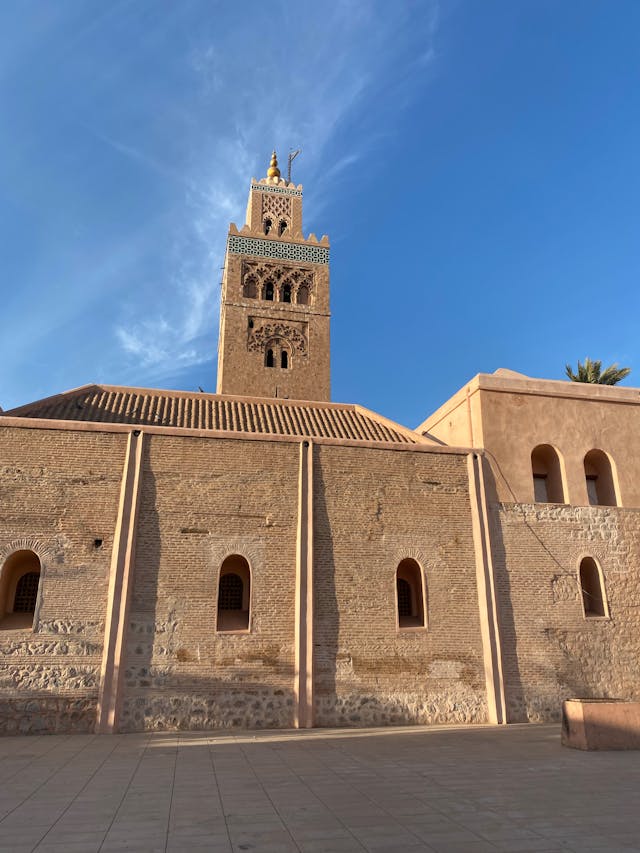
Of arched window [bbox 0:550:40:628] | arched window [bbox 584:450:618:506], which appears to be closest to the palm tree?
arched window [bbox 584:450:618:506]

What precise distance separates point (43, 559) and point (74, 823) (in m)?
6.07

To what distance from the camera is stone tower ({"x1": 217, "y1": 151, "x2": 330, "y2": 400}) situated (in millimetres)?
20688

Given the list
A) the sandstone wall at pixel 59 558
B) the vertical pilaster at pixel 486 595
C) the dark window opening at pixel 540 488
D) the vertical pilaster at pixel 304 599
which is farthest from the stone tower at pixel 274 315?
the sandstone wall at pixel 59 558

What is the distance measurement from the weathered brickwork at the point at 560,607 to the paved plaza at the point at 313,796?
7.83 feet

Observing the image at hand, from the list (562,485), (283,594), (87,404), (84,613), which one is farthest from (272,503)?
(562,485)

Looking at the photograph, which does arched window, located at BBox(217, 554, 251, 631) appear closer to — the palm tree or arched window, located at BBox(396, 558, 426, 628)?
arched window, located at BBox(396, 558, 426, 628)

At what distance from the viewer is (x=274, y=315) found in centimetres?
2147

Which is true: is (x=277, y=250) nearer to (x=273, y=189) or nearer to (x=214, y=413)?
(x=273, y=189)

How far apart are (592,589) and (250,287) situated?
15.1 m

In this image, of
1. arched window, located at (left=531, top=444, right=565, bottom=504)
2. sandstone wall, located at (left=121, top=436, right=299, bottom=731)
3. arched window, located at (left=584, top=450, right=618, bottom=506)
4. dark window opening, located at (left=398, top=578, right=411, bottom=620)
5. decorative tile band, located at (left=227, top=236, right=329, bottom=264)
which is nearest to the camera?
sandstone wall, located at (left=121, top=436, right=299, bottom=731)

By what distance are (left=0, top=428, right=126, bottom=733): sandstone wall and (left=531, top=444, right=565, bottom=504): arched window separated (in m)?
9.22

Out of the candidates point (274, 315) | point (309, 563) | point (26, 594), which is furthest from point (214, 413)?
point (274, 315)

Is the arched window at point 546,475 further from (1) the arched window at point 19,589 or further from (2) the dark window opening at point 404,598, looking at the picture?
(1) the arched window at point 19,589

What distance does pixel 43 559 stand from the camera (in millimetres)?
10289
